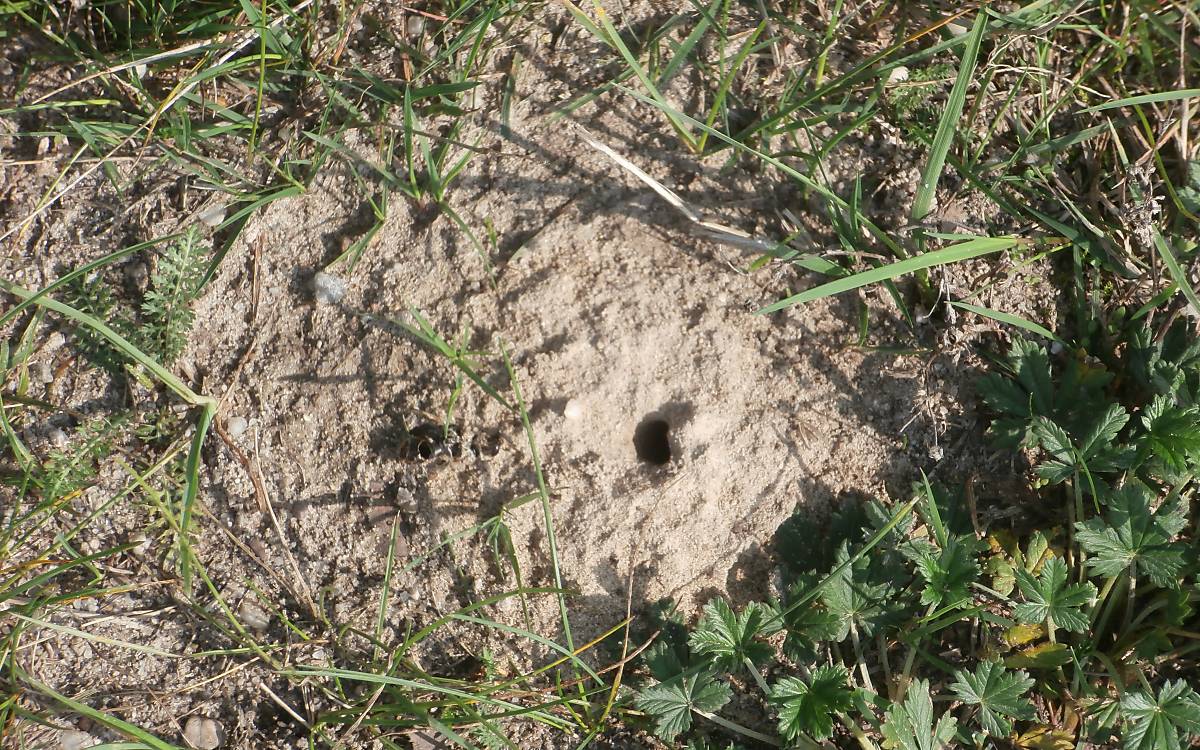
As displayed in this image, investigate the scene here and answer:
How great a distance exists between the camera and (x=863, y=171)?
8.02ft

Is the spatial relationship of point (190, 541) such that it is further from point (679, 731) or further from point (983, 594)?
point (983, 594)

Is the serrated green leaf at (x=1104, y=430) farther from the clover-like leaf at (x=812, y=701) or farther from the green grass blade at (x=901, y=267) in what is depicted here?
the clover-like leaf at (x=812, y=701)

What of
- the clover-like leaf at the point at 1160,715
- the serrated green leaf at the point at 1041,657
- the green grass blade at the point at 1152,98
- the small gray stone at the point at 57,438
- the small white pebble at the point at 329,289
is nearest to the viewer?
the clover-like leaf at the point at 1160,715

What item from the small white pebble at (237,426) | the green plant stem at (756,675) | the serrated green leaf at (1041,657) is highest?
the small white pebble at (237,426)

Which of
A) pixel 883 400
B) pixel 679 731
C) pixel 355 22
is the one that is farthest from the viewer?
pixel 355 22

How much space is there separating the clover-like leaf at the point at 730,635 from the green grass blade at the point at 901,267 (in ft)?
2.48

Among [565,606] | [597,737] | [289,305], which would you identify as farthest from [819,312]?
[289,305]

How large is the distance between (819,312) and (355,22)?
159 centimetres

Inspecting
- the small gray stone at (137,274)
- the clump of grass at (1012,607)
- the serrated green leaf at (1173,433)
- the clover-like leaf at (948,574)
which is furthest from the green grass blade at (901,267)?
the small gray stone at (137,274)

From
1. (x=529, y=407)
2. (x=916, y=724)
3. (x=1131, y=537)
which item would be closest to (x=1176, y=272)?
(x=1131, y=537)

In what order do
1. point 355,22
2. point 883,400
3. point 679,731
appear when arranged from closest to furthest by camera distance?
point 679,731, point 883,400, point 355,22

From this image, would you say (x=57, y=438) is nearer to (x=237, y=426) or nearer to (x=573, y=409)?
(x=237, y=426)

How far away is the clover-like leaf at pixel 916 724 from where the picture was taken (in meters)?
2.15

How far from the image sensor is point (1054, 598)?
2.20 m
